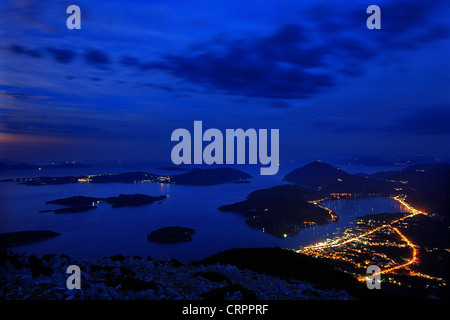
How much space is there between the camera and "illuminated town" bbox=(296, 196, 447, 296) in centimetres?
7638

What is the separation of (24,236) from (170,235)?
62.9 meters

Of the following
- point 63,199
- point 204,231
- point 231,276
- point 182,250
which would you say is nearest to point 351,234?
point 204,231

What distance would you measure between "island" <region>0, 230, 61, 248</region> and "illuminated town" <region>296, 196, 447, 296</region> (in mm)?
111035

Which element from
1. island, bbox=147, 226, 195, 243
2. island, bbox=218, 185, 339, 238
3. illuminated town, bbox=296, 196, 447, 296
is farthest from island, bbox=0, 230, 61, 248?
illuminated town, bbox=296, 196, 447, 296

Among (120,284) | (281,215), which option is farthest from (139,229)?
(120,284)

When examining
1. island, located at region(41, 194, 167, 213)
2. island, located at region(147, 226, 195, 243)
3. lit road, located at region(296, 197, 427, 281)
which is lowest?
lit road, located at region(296, 197, 427, 281)

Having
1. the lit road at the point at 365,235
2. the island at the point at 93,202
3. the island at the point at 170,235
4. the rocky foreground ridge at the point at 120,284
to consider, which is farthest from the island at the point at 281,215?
the rocky foreground ridge at the point at 120,284

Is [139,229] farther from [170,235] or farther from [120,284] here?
[120,284]

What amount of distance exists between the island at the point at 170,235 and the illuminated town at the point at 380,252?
2040 inches

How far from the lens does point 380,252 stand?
4008 inches

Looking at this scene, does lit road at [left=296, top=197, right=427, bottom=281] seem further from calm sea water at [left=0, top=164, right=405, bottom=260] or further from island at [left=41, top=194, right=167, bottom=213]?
island at [left=41, top=194, right=167, bottom=213]

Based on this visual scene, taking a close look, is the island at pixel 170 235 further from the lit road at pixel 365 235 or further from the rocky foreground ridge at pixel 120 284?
the rocky foreground ridge at pixel 120 284
